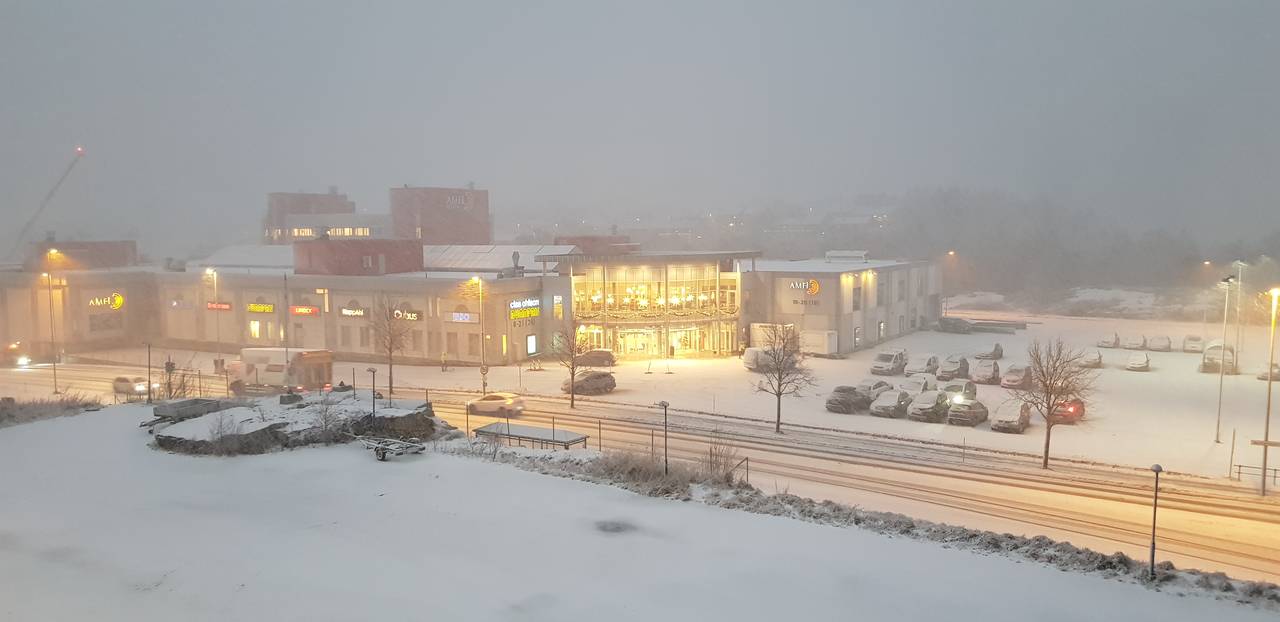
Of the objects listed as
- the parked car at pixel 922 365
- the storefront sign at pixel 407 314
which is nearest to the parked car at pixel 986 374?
the parked car at pixel 922 365

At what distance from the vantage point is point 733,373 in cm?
4203

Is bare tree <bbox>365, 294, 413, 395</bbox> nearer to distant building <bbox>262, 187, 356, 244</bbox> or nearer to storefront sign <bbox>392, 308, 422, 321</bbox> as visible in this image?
storefront sign <bbox>392, 308, 422, 321</bbox>

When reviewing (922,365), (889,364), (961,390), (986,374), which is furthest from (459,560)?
(922,365)

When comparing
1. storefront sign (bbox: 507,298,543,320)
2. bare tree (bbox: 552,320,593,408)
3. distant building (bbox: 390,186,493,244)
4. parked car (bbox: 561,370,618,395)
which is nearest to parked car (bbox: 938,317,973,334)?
bare tree (bbox: 552,320,593,408)

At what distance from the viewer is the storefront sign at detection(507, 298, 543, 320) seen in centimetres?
4491

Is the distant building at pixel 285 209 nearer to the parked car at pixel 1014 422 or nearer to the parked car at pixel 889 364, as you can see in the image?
the parked car at pixel 889 364

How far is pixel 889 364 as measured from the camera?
4231 cm

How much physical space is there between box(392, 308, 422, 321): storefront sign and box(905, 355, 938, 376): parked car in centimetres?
2557

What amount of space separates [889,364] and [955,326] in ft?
67.8

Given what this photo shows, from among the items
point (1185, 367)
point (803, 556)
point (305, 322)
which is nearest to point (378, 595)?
point (803, 556)

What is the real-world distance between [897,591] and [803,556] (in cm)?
184

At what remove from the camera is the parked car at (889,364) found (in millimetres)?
41875

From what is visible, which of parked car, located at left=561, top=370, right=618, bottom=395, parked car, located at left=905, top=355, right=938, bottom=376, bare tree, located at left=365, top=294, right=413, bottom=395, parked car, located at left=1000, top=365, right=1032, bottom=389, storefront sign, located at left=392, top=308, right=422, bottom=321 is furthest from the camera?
storefront sign, located at left=392, top=308, right=422, bottom=321

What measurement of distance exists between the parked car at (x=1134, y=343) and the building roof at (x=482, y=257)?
117 feet
